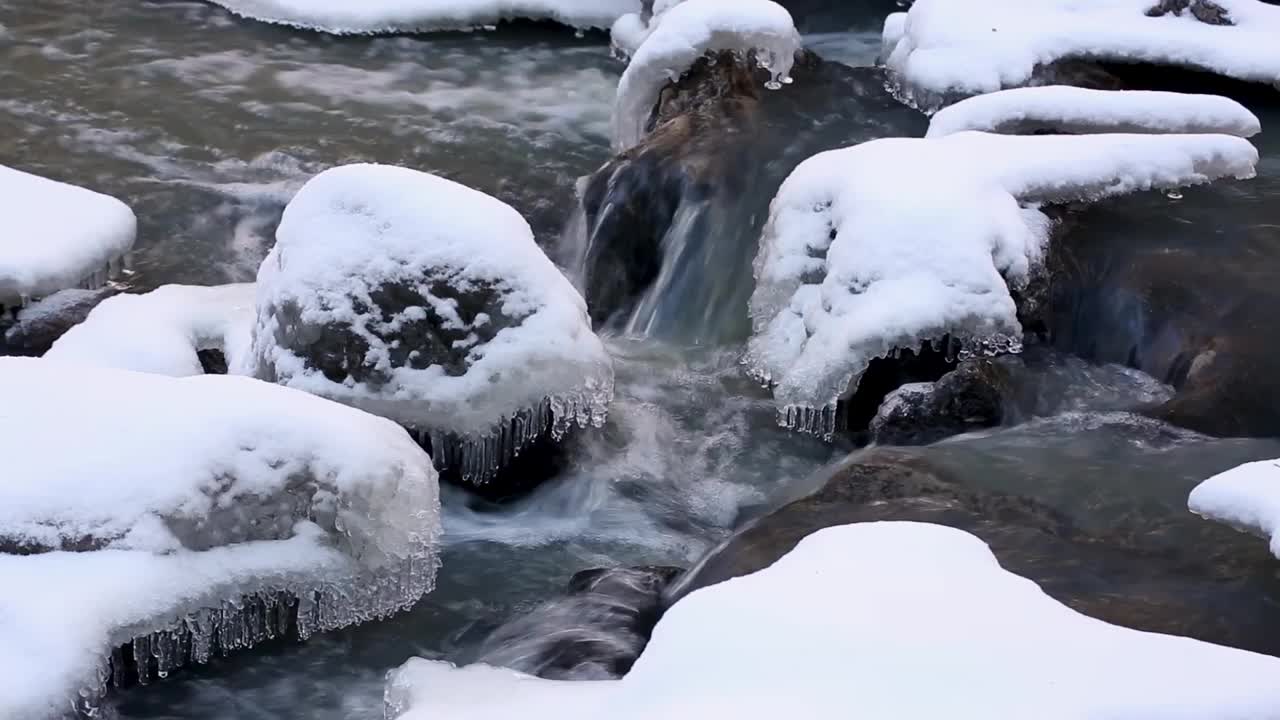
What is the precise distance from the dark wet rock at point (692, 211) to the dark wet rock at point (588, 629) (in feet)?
7.10

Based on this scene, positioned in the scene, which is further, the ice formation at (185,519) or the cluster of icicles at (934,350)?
the cluster of icicles at (934,350)

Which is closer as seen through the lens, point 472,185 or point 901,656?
point 901,656

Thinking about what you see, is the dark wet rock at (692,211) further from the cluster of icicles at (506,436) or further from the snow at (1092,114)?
the cluster of icicles at (506,436)

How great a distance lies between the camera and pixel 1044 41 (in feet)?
25.4

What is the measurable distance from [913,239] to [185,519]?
107 inches

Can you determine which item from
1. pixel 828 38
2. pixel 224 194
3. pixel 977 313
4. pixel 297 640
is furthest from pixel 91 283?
pixel 828 38

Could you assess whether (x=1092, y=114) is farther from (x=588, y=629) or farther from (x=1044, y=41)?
(x=588, y=629)

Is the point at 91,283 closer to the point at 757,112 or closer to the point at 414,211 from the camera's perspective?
the point at 414,211

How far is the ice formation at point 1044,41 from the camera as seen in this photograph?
296 inches

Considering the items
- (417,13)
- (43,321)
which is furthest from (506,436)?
(417,13)

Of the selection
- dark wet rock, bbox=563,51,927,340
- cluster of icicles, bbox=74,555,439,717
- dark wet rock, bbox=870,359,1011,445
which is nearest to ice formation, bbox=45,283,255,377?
cluster of icicles, bbox=74,555,439,717

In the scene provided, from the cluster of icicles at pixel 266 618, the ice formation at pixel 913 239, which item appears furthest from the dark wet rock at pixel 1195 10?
the cluster of icicles at pixel 266 618

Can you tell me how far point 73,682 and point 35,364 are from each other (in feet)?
3.80

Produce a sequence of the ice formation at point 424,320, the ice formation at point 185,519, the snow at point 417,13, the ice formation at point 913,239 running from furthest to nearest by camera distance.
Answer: the snow at point 417,13
the ice formation at point 913,239
the ice formation at point 424,320
the ice formation at point 185,519
